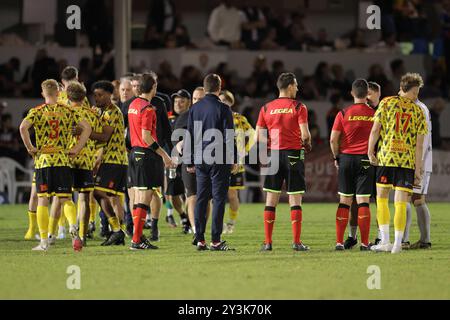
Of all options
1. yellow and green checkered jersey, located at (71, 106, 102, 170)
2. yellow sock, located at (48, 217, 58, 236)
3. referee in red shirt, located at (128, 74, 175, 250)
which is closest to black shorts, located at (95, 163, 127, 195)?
yellow and green checkered jersey, located at (71, 106, 102, 170)

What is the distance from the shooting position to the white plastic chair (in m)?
25.0

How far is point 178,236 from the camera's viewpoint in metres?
16.9

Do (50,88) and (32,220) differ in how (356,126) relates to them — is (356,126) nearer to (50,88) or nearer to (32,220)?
(50,88)

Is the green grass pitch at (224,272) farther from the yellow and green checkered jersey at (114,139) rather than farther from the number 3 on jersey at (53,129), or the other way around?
the number 3 on jersey at (53,129)

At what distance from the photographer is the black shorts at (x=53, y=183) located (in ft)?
46.1

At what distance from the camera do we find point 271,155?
47.2 ft

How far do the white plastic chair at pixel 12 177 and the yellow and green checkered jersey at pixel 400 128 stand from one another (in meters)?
13.0

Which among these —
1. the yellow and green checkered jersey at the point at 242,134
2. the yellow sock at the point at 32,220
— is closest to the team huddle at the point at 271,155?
the yellow sock at the point at 32,220

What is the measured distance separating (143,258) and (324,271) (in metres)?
2.47

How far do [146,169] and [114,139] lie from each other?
0.95 metres

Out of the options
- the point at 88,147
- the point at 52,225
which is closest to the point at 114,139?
the point at 88,147

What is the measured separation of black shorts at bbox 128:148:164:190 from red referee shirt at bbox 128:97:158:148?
0.12m

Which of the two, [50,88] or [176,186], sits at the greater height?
[50,88]

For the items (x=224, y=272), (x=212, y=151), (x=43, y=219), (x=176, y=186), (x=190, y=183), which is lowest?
(x=224, y=272)
